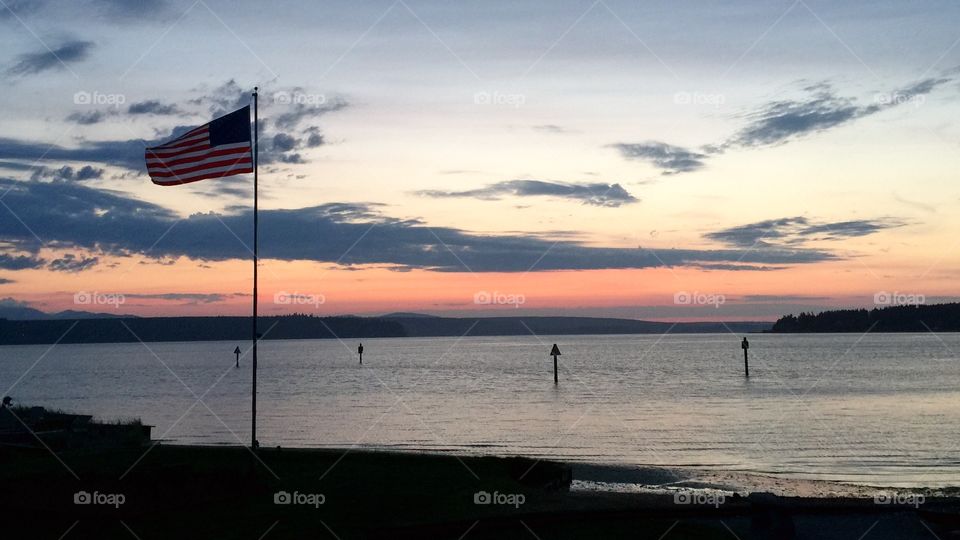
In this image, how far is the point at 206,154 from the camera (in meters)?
24.1

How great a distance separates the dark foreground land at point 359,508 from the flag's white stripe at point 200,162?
26.0 feet

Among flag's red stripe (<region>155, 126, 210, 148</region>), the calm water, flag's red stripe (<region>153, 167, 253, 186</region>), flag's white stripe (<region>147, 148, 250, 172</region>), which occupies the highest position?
flag's red stripe (<region>155, 126, 210, 148</region>)

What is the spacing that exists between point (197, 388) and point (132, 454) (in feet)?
229

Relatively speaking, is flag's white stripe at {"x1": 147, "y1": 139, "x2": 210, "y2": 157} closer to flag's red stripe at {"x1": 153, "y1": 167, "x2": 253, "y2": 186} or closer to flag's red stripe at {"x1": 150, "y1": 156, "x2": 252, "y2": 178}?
flag's red stripe at {"x1": 150, "y1": 156, "x2": 252, "y2": 178}

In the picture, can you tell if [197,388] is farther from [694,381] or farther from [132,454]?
[132,454]

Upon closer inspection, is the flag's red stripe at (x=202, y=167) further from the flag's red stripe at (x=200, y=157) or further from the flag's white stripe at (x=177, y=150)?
the flag's white stripe at (x=177, y=150)

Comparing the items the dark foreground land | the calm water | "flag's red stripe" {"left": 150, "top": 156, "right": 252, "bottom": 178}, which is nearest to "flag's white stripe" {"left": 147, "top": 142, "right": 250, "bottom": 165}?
"flag's red stripe" {"left": 150, "top": 156, "right": 252, "bottom": 178}

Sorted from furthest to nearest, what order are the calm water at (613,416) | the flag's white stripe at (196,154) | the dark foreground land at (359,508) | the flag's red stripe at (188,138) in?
1. the calm water at (613,416)
2. the flag's red stripe at (188,138)
3. the flag's white stripe at (196,154)
4. the dark foreground land at (359,508)

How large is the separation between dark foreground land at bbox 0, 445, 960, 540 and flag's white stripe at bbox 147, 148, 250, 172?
7.94 m

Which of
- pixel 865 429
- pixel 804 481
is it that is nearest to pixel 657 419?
pixel 865 429

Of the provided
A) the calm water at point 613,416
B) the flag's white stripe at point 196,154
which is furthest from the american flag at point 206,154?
the calm water at point 613,416

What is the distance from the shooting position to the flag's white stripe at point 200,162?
944 inches

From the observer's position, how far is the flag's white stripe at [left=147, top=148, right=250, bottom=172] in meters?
24.0

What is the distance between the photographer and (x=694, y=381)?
9631cm
